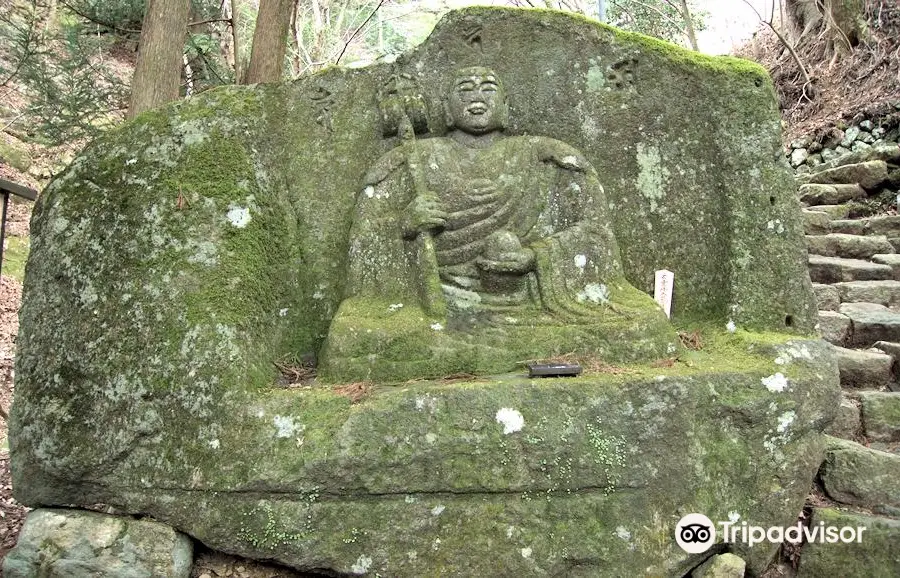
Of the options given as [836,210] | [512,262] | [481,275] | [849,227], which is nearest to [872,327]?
[849,227]

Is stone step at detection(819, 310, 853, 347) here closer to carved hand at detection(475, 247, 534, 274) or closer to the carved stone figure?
the carved stone figure

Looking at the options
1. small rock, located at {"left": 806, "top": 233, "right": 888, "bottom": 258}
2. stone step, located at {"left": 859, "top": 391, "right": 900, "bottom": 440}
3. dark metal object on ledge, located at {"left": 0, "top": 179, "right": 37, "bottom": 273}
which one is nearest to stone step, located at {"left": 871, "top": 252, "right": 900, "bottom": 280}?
small rock, located at {"left": 806, "top": 233, "right": 888, "bottom": 258}

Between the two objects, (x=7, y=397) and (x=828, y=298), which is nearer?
(x=828, y=298)

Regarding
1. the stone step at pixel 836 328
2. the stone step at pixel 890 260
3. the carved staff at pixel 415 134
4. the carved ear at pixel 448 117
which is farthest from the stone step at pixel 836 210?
the carved staff at pixel 415 134

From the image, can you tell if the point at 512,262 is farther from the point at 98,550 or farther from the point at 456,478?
the point at 98,550

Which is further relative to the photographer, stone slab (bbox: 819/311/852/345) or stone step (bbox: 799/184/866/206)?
stone step (bbox: 799/184/866/206)

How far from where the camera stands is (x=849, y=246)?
627 centimetres

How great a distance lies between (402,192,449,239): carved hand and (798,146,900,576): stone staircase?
8.44ft

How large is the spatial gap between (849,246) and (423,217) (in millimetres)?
4936

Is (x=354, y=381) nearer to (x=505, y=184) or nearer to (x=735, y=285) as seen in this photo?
(x=505, y=184)

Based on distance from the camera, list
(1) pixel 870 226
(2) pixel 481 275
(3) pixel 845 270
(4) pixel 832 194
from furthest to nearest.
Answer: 1. (4) pixel 832 194
2. (1) pixel 870 226
3. (3) pixel 845 270
4. (2) pixel 481 275

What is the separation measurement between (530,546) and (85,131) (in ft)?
22.8

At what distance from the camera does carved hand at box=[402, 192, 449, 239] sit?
363 cm

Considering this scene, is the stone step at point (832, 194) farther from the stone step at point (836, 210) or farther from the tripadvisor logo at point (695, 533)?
the tripadvisor logo at point (695, 533)
